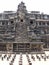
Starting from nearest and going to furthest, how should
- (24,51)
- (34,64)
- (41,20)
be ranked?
(34,64)
(24,51)
(41,20)

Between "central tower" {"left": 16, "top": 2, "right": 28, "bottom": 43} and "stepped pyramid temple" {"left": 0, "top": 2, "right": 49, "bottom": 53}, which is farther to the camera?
"central tower" {"left": 16, "top": 2, "right": 28, "bottom": 43}

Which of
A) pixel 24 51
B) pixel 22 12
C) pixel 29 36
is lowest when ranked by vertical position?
pixel 24 51

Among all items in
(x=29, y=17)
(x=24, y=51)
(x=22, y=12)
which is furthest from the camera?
(x=29, y=17)

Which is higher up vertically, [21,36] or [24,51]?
[21,36]

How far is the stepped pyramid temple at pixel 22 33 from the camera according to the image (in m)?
40.2

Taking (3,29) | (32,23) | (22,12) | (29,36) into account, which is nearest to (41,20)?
(32,23)

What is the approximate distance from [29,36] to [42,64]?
18220 millimetres

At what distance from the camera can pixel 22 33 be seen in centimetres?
4288

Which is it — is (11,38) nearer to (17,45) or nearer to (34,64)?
(17,45)

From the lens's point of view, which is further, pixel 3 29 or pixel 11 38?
pixel 3 29

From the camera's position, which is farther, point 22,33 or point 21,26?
point 21,26

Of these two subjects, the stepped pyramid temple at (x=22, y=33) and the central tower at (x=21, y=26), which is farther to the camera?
the central tower at (x=21, y=26)

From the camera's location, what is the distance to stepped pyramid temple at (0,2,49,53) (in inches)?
1583

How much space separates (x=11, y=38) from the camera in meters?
41.5
